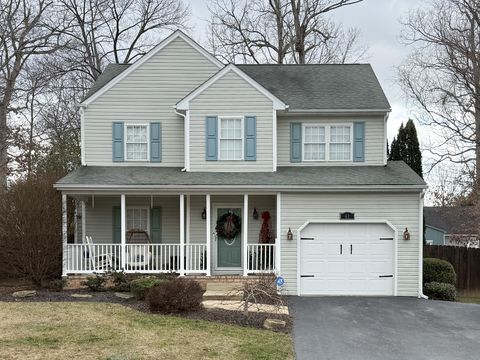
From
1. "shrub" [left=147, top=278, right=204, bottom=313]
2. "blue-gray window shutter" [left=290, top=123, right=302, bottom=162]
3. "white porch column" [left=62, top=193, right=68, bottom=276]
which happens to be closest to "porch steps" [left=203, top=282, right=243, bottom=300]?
"shrub" [left=147, top=278, right=204, bottom=313]

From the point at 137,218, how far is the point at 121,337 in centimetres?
768

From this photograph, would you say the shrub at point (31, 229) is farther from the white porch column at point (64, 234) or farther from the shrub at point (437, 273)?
Answer: the shrub at point (437, 273)

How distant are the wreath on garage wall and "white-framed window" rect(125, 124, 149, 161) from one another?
3263mm

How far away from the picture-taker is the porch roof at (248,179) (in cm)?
1397

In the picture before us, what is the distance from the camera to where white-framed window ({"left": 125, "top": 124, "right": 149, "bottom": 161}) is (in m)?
16.2

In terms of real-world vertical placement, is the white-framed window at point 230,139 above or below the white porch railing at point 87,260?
above

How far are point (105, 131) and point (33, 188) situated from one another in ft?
10.6

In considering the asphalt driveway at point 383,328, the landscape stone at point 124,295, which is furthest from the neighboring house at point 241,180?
the landscape stone at point 124,295

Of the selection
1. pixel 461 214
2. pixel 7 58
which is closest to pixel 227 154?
pixel 7 58

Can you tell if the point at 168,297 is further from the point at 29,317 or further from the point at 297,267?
the point at 297,267

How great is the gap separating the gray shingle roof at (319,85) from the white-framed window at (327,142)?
708mm

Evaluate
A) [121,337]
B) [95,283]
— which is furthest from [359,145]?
[121,337]

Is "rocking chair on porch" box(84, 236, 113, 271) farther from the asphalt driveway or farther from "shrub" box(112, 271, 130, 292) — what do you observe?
the asphalt driveway

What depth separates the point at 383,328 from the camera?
10.4m
